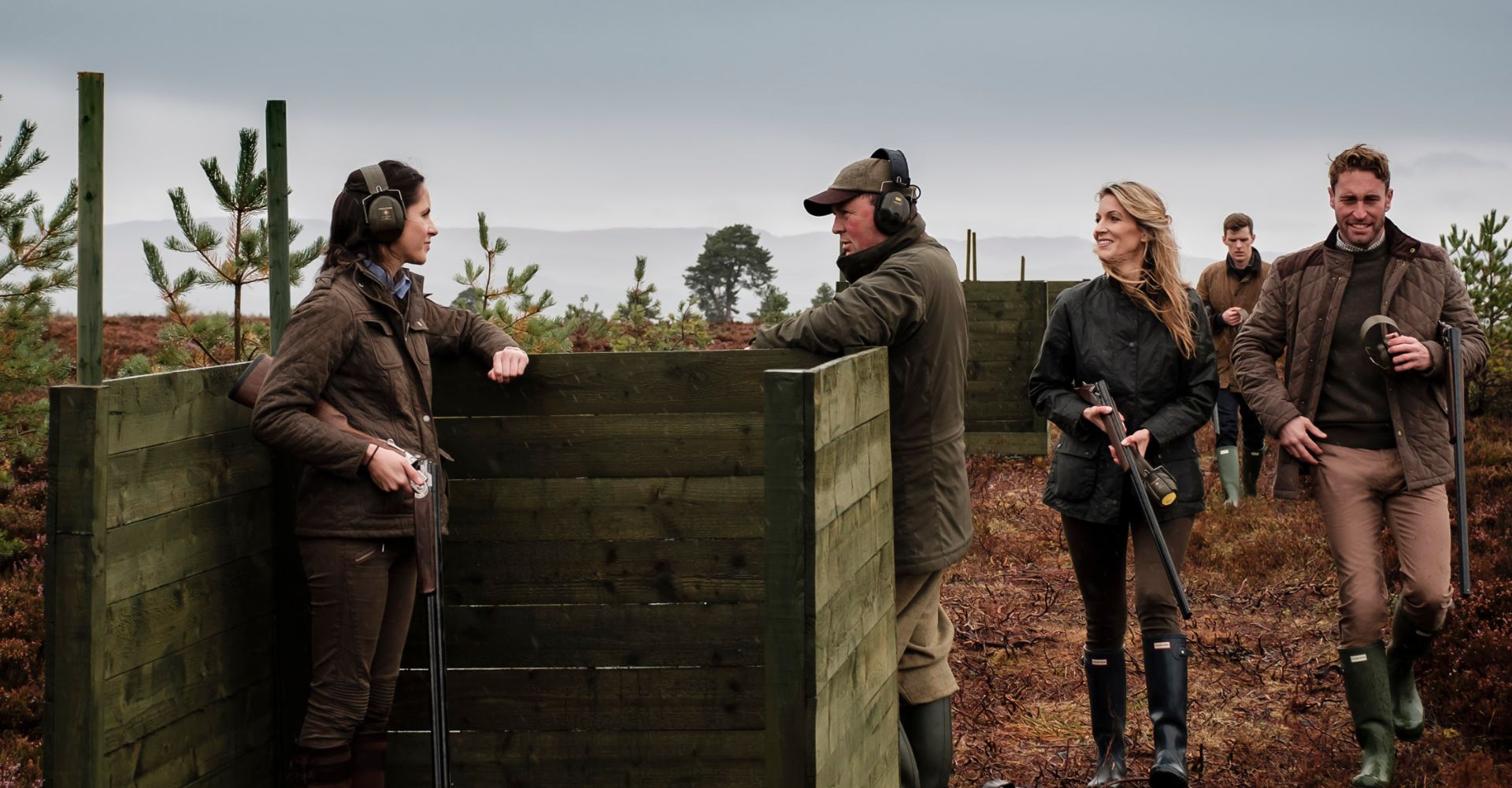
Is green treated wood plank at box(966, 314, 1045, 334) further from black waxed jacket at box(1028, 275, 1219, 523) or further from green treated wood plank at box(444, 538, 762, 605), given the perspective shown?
green treated wood plank at box(444, 538, 762, 605)

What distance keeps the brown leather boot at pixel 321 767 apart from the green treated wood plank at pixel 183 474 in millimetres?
811

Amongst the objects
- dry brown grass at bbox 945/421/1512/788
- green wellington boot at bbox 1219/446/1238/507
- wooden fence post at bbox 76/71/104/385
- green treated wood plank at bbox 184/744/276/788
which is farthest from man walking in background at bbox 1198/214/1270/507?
wooden fence post at bbox 76/71/104/385

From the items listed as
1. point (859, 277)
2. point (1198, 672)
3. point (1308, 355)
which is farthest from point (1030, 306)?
point (859, 277)

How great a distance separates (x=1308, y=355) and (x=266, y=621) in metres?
3.90

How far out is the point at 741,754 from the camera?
5047 millimetres

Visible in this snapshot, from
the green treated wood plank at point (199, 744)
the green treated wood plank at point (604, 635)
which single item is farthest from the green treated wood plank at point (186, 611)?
the green treated wood plank at point (604, 635)

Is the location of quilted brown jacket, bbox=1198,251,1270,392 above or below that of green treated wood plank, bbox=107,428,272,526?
above

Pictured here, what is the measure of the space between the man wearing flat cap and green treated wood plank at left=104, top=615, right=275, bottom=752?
1878 mm

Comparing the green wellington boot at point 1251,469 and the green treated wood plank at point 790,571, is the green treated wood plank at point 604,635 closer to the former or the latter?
the green treated wood plank at point 790,571

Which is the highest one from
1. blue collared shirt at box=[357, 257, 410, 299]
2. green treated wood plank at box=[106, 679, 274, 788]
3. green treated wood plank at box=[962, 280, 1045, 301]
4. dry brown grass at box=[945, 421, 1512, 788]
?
green treated wood plank at box=[962, 280, 1045, 301]

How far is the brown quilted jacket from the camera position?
220 inches

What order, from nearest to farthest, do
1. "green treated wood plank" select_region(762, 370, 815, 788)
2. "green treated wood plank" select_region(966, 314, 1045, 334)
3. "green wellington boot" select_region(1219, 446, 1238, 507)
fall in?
1. "green treated wood plank" select_region(762, 370, 815, 788)
2. "green wellington boot" select_region(1219, 446, 1238, 507)
3. "green treated wood plank" select_region(966, 314, 1045, 334)

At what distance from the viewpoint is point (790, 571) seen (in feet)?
11.9

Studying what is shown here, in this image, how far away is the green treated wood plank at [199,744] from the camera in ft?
13.6
